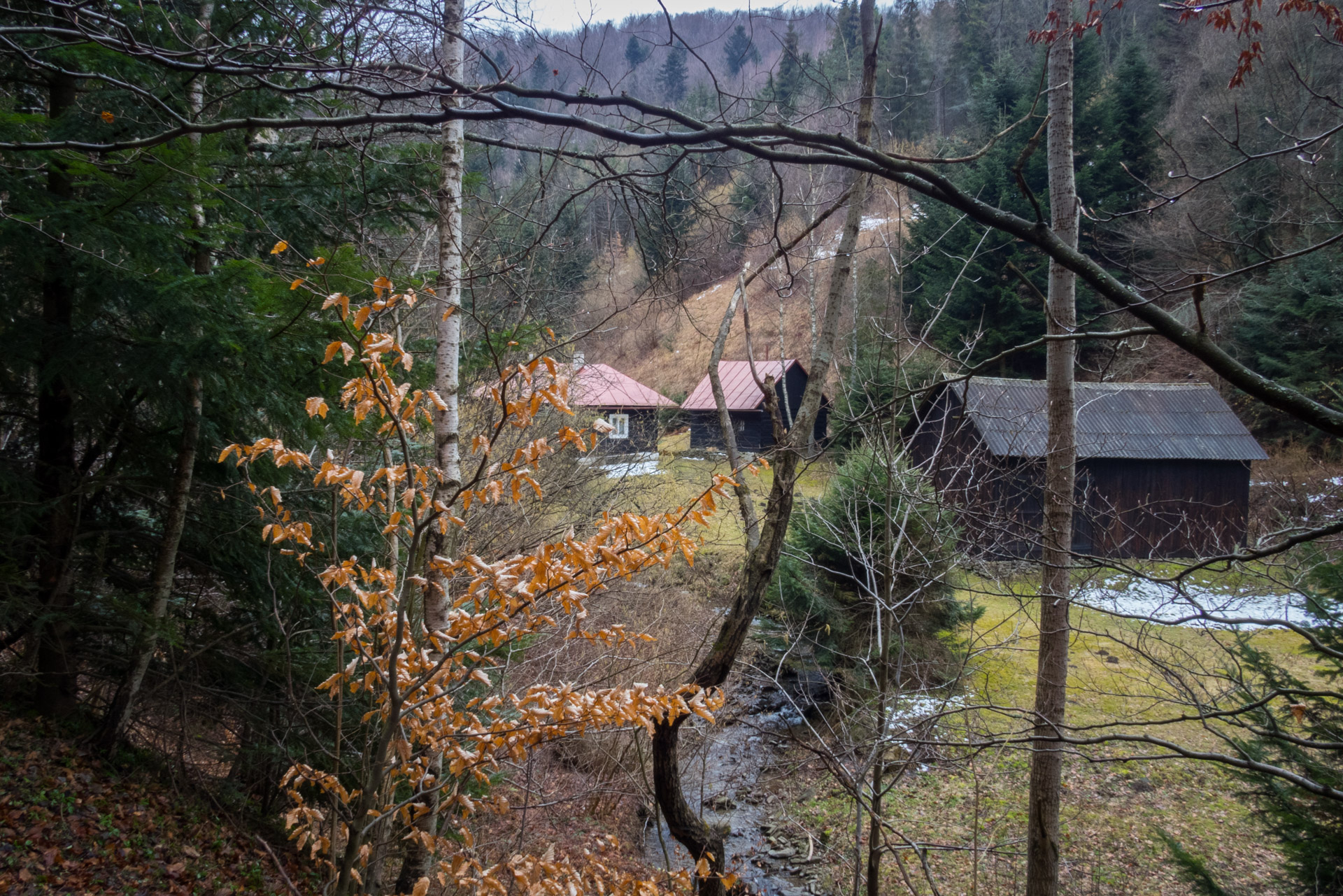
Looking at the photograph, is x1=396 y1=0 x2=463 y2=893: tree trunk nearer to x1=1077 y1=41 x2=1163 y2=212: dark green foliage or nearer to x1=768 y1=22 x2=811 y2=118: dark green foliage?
x1=768 y1=22 x2=811 y2=118: dark green foliage

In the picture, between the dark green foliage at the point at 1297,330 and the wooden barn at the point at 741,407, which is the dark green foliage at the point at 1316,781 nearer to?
the dark green foliage at the point at 1297,330

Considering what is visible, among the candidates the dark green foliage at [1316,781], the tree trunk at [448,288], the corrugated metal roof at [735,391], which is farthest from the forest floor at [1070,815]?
the corrugated metal roof at [735,391]

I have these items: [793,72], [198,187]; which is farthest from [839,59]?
[198,187]

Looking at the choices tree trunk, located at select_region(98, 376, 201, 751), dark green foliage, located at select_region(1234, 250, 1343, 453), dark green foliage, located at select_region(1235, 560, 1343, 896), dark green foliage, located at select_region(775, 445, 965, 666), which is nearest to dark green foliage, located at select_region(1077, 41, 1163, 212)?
dark green foliage, located at select_region(1234, 250, 1343, 453)

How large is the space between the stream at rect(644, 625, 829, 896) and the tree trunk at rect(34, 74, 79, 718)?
4.92 metres

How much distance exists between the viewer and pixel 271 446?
282 centimetres

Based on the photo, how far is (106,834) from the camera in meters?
4.36

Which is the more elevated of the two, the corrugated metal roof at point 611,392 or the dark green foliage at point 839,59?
the dark green foliage at point 839,59

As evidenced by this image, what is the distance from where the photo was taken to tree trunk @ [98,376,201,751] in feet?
15.4

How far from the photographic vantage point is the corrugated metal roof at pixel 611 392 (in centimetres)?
1320

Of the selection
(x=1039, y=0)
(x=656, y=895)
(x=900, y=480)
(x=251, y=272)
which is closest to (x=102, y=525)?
(x=251, y=272)

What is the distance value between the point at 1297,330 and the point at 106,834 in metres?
22.4

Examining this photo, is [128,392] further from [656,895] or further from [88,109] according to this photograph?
[656,895]

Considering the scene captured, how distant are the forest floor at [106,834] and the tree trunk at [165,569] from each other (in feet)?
0.83
